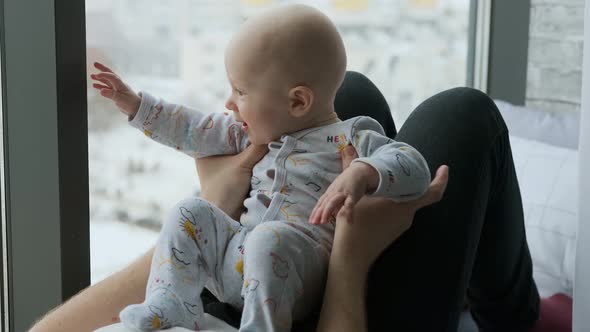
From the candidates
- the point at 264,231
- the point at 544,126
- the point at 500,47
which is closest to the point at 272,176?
the point at 264,231

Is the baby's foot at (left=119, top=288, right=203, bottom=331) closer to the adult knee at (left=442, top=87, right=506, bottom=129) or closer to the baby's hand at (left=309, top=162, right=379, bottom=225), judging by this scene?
the baby's hand at (left=309, top=162, right=379, bottom=225)

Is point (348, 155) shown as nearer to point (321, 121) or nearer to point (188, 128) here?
point (321, 121)

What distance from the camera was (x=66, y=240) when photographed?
166cm

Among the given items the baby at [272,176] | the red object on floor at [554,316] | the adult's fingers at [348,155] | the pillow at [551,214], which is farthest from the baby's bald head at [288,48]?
the pillow at [551,214]

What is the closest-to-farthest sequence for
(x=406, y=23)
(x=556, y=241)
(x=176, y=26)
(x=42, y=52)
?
(x=42, y=52) < (x=556, y=241) < (x=176, y=26) < (x=406, y=23)

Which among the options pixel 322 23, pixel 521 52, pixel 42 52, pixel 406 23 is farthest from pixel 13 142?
pixel 521 52

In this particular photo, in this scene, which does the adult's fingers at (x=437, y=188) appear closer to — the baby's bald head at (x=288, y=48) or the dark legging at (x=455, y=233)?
the dark legging at (x=455, y=233)

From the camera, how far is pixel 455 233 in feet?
4.44

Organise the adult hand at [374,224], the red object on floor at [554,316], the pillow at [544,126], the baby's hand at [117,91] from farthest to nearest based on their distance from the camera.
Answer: the pillow at [544,126]
the red object on floor at [554,316]
the baby's hand at [117,91]
the adult hand at [374,224]

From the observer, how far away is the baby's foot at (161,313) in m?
1.16

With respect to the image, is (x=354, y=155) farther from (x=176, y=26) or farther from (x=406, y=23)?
(x=406, y=23)

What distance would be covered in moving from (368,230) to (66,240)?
0.67 m

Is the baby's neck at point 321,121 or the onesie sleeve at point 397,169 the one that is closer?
the onesie sleeve at point 397,169

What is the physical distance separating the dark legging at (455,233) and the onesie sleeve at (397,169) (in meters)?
0.11
